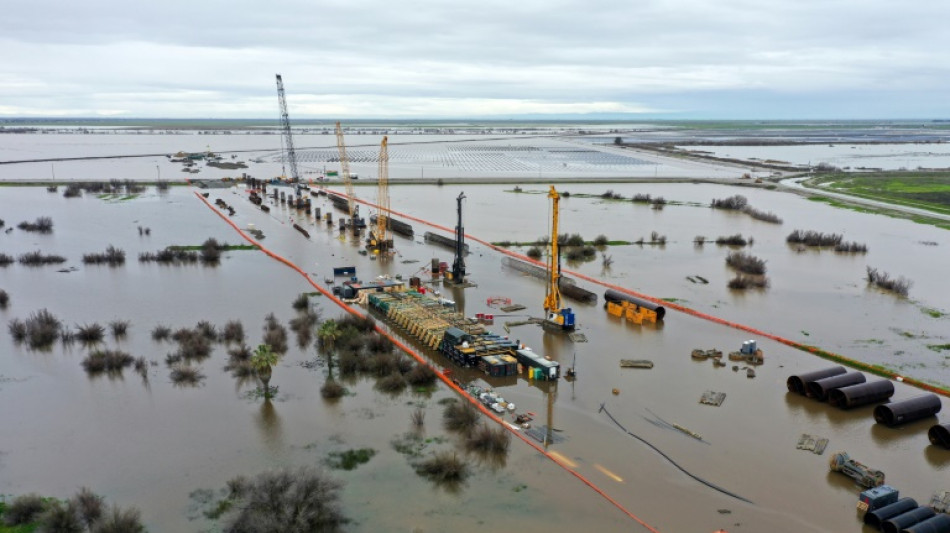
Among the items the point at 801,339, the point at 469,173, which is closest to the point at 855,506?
the point at 801,339

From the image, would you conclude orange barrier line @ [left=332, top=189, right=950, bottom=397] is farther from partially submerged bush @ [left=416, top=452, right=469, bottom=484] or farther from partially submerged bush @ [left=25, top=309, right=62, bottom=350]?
partially submerged bush @ [left=25, top=309, right=62, bottom=350]

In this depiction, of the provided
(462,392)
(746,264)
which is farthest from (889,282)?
(462,392)

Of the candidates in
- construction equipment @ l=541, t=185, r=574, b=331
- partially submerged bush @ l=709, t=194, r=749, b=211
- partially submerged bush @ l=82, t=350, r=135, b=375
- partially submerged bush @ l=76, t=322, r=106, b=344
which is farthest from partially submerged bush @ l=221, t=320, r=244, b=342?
partially submerged bush @ l=709, t=194, r=749, b=211

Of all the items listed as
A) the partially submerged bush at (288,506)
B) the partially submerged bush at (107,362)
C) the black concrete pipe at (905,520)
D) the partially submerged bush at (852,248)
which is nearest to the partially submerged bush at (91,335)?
the partially submerged bush at (107,362)

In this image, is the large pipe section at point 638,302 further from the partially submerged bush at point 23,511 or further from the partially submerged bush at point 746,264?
the partially submerged bush at point 23,511

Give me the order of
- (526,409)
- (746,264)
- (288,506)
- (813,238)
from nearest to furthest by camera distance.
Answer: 1. (288,506)
2. (526,409)
3. (746,264)
4. (813,238)

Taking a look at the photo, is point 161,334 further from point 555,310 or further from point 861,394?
point 861,394
